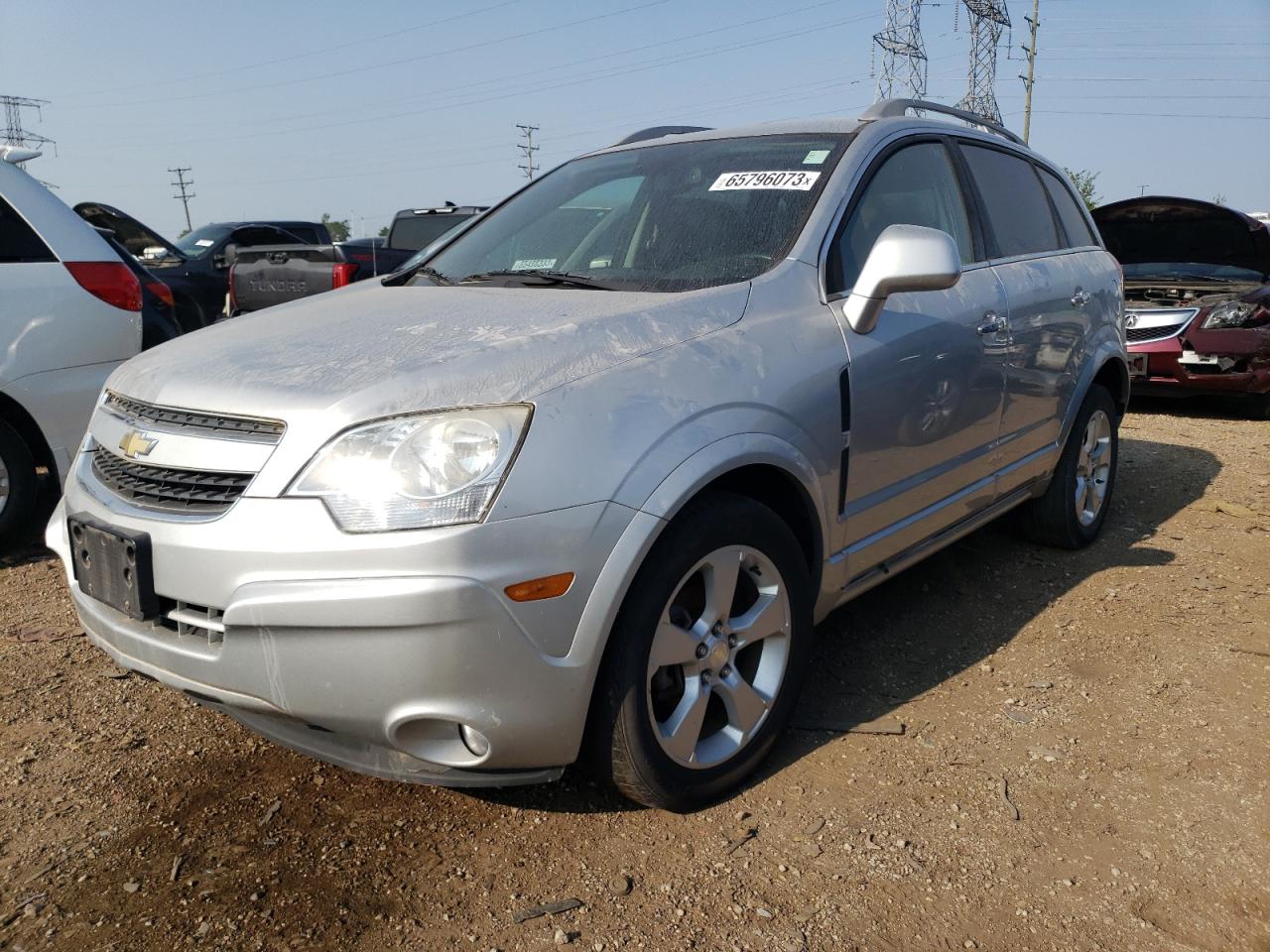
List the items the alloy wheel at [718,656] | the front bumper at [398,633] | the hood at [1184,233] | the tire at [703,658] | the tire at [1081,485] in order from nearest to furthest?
the front bumper at [398,633]
the tire at [703,658]
the alloy wheel at [718,656]
the tire at [1081,485]
the hood at [1184,233]

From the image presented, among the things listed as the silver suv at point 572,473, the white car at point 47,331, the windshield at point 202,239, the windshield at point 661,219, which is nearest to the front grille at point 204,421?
the silver suv at point 572,473

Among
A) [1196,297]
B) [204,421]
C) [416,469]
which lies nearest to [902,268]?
[416,469]

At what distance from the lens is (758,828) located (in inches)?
95.5

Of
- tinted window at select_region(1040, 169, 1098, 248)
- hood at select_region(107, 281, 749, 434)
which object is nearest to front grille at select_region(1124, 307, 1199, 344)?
tinted window at select_region(1040, 169, 1098, 248)

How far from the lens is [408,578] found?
1.92 m

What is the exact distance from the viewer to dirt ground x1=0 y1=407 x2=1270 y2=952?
2090mm

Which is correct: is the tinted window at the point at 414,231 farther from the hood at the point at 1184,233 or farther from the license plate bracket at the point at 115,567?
the license plate bracket at the point at 115,567


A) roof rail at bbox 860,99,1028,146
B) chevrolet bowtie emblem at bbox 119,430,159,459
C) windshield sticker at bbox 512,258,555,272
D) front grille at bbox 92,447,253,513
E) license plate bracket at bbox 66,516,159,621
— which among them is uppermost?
roof rail at bbox 860,99,1028,146

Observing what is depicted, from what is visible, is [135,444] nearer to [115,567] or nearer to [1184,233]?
[115,567]

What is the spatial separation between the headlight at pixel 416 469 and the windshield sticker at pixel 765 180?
138cm

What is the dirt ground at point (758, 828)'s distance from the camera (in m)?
2.09

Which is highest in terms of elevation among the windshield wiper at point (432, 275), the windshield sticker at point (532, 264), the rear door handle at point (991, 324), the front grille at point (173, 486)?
the windshield sticker at point (532, 264)

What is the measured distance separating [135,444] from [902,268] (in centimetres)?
193

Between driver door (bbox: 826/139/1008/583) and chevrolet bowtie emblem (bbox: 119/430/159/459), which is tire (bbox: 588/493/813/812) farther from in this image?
chevrolet bowtie emblem (bbox: 119/430/159/459)
